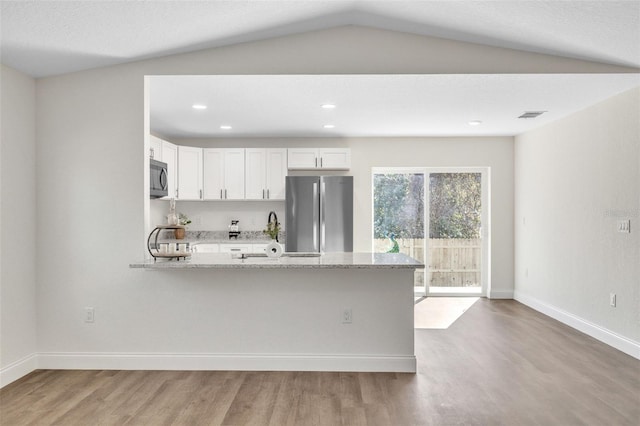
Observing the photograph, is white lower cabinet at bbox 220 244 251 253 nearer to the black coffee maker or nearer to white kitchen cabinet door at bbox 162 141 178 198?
the black coffee maker

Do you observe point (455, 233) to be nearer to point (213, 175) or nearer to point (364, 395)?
point (213, 175)

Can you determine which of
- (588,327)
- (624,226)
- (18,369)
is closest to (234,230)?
(18,369)

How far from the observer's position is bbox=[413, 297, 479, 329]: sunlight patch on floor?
17.1ft

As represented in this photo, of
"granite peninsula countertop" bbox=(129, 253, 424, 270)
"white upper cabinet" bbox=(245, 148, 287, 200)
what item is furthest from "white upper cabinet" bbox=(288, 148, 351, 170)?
"granite peninsula countertop" bbox=(129, 253, 424, 270)

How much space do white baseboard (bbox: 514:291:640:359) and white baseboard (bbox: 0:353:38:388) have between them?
4.95m

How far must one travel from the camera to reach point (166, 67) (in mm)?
3660

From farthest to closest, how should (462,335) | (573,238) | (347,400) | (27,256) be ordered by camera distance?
(573,238) → (462,335) → (27,256) → (347,400)

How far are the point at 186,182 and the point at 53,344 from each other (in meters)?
2.94

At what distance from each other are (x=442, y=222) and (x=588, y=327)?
2596 mm

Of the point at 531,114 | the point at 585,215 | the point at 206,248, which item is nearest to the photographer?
the point at 585,215

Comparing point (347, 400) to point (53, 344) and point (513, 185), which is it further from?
point (513, 185)

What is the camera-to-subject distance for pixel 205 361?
366 centimetres

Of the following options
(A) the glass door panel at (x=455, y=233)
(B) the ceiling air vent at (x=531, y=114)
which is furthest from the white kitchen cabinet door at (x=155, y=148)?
(B) the ceiling air vent at (x=531, y=114)

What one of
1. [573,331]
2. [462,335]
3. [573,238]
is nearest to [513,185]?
[573,238]
